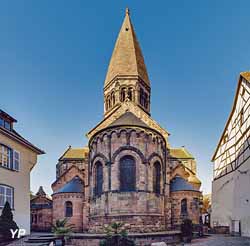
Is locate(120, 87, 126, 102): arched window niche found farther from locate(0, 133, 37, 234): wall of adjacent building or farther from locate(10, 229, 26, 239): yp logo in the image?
locate(10, 229, 26, 239): yp logo

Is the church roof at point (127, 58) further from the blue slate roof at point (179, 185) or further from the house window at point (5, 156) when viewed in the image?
the house window at point (5, 156)

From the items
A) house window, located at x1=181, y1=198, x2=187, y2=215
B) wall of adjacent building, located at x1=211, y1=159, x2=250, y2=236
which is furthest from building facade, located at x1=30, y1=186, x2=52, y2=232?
wall of adjacent building, located at x1=211, y1=159, x2=250, y2=236

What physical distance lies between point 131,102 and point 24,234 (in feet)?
77.6

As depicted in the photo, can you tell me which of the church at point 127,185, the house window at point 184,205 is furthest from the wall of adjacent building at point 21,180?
the house window at point 184,205

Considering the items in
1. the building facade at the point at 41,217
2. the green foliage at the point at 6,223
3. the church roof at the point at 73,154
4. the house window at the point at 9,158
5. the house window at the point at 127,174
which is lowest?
the building facade at the point at 41,217

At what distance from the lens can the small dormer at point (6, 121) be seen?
2415 cm

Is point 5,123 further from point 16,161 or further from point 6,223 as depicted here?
point 6,223

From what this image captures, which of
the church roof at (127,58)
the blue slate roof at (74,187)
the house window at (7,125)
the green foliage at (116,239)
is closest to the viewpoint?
the green foliage at (116,239)

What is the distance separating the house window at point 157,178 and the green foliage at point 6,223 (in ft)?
53.0

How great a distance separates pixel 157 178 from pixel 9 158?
16.7 m

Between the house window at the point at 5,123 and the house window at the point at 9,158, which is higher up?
the house window at the point at 5,123

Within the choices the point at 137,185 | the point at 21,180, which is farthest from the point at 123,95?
the point at 21,180

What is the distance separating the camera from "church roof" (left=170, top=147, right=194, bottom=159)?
53656 millimetres

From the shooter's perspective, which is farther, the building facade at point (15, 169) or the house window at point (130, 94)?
the house window at point (130, 94)
